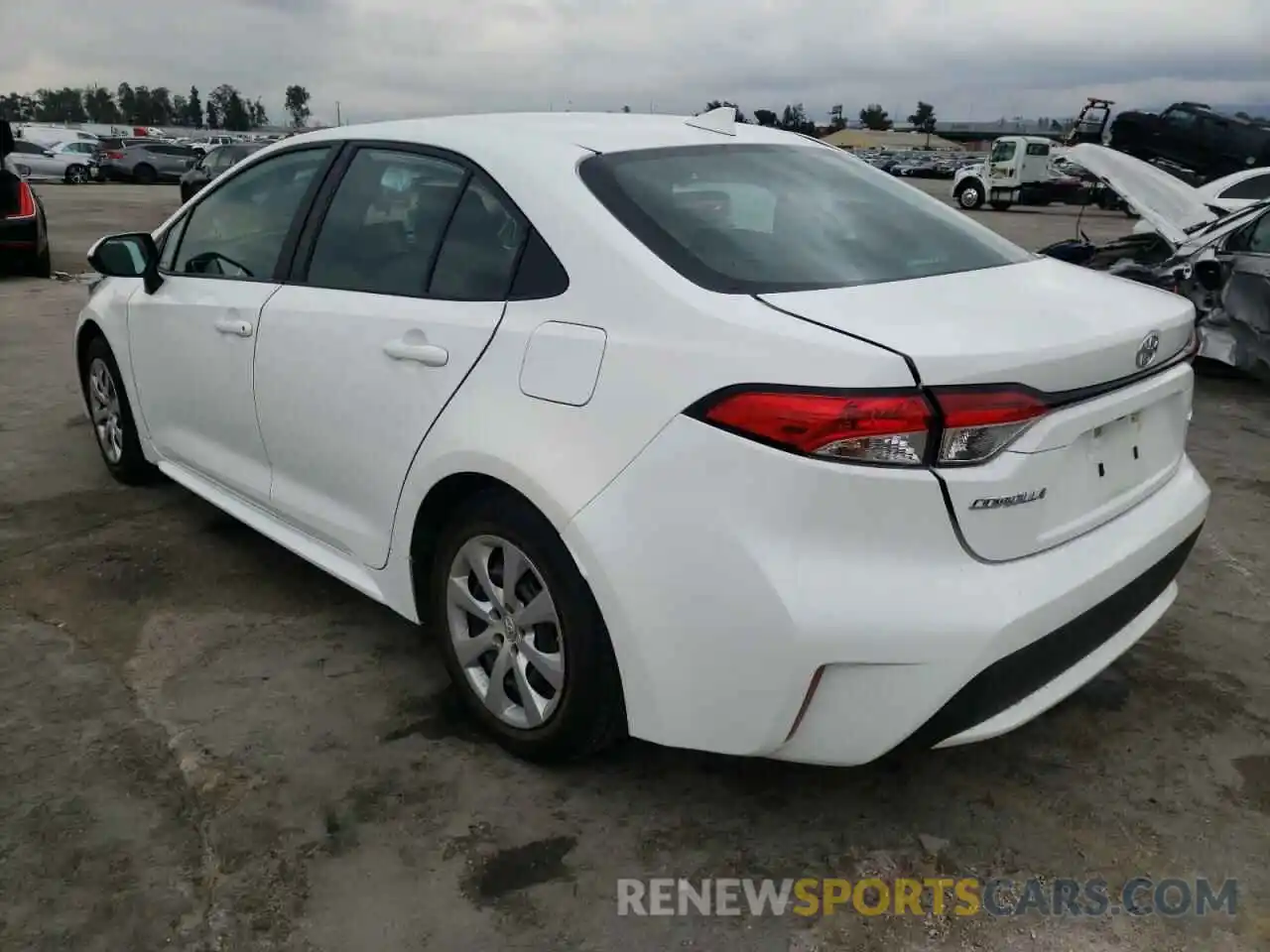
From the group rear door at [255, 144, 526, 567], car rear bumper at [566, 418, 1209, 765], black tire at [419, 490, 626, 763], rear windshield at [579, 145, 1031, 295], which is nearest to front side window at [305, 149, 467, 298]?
rear door at [255, 144, 526, 567]

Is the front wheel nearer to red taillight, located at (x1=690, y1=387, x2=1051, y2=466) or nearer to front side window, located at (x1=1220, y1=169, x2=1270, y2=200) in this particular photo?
front side window, located at (x1=1220, y1=169, x2=1270, y2=200)

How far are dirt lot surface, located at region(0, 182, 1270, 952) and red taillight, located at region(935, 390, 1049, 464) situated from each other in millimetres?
989

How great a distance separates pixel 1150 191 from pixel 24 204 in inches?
432

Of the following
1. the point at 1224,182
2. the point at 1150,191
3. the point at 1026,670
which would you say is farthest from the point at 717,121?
the point at 1224,182

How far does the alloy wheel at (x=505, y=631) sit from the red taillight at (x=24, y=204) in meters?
10.6

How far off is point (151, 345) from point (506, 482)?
227 centimetres

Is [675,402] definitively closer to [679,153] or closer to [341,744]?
[679,153]

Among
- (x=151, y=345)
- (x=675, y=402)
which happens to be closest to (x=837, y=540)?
(x=675, y=402)

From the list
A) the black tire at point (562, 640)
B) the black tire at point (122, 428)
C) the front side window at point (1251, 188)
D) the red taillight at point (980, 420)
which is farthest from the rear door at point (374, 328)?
the front side window at point (1251, 188)

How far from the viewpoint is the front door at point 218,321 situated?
341 centimetres

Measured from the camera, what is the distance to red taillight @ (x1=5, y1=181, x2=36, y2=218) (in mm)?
10984

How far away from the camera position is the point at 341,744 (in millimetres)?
2807

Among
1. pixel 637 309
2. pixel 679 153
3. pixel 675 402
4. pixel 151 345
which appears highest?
pixel 679 153

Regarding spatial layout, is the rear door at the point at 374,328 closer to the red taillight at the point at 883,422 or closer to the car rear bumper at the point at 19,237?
the red taillight at the point at 883,422
